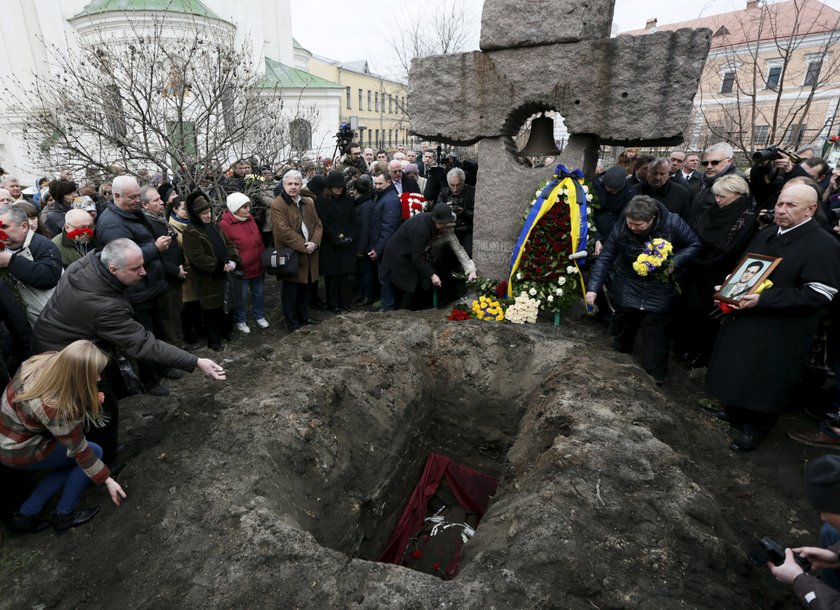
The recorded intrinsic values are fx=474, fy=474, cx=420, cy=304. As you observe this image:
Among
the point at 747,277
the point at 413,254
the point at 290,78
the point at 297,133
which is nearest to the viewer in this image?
the point at 747,277

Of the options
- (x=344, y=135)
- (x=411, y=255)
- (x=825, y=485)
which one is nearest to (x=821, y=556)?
(x=825, y=485)

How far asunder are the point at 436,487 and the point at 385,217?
3975 millimetres

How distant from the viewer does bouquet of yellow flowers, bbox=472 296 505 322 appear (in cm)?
536

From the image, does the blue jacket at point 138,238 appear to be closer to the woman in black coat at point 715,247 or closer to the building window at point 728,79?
the woman in black coat at point 715,247

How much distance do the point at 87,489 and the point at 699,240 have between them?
5307mm

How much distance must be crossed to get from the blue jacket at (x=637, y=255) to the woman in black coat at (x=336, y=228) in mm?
3648

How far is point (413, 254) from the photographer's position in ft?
19.1

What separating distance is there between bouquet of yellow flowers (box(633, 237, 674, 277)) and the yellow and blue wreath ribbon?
937 millimetres

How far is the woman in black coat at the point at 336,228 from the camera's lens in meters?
6.78

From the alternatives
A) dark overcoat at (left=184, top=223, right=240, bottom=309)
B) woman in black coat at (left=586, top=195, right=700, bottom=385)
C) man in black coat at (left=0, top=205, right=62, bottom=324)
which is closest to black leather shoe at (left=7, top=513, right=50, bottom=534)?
man in black coat at (left=0, top=205, right=62, bottom=324)

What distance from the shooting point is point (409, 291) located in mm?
6176

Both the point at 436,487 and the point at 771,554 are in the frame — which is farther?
the point at 436,487

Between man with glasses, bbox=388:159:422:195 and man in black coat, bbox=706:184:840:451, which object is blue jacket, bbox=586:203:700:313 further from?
man with glasses, bbox=388:159:422:195

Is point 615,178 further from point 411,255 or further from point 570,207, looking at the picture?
point 411,255
